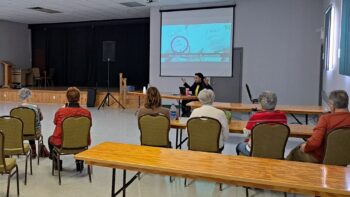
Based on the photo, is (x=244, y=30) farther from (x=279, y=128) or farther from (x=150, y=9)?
(x=279, y=128)

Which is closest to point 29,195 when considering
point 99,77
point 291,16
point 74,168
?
point 74,168

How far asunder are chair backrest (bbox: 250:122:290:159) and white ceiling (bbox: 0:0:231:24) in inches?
280

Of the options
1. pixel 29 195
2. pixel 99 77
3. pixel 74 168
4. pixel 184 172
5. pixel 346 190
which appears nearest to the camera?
pixel 346 190

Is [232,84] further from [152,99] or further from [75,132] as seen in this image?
[75,132]

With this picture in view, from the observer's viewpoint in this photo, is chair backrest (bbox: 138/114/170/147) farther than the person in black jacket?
No

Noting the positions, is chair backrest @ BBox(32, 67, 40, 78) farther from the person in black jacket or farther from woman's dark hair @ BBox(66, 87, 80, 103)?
woman's dark hair @ BBox(66, 87, 80, 103)

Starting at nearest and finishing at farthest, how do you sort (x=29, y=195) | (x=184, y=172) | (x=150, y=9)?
→ (x=184, y=172)
(x=29, y=195)
(x=150, y=9)

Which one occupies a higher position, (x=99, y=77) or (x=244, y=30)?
(x=244, y=30)

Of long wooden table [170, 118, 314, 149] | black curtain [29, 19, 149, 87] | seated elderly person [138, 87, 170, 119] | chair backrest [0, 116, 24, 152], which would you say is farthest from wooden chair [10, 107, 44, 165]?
black curtain [29, 19, 149, 87]

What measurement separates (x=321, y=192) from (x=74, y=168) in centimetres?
315

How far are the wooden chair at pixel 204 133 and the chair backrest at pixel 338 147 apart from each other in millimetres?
1026

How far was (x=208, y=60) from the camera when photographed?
9539 millimetres

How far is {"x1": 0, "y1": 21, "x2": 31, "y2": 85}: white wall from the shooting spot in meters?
13.0

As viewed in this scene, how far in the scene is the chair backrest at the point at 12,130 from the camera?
3.36 metres
